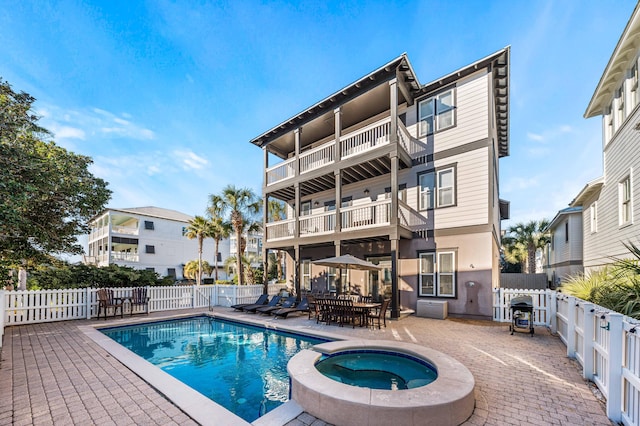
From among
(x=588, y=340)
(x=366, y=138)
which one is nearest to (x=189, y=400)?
(x=588, y=340)

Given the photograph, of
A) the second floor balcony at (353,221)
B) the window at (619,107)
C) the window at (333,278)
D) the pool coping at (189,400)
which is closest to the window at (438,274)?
the second floor balcony at (353,221)

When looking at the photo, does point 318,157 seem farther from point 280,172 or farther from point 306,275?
point 306,275

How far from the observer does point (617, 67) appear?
1035 centimetres

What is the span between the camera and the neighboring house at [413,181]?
11.4 metres

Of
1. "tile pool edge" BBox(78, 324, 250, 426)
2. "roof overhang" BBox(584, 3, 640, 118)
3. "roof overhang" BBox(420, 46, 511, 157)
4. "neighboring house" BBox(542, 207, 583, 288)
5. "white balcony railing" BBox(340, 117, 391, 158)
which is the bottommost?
"tile pool edge" BBox(78, 324, 250, 426)

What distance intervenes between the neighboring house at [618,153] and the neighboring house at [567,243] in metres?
4.08

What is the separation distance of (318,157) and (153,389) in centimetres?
1188

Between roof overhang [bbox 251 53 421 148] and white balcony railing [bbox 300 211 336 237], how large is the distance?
4.99m

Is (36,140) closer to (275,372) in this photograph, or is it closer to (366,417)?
(275,372)

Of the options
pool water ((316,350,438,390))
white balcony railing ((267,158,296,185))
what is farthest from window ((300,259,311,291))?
pool water ((316,350,438,390))

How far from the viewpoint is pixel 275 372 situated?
6195 mm

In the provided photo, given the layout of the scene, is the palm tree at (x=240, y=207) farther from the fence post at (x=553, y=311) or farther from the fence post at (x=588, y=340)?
the fence post at (x=588, y=340)

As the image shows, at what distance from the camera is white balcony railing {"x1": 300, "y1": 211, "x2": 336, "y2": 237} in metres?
13.7

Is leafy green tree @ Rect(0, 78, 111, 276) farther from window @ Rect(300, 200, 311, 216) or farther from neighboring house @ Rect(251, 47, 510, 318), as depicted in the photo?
window @ Rect(300, 200, 311, 216)
